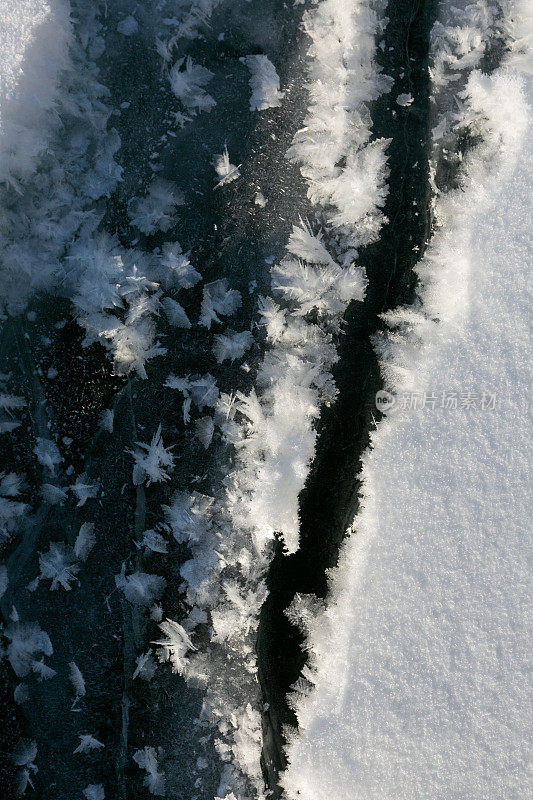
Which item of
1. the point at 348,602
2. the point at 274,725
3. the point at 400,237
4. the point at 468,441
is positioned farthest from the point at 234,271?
the point at 274,725

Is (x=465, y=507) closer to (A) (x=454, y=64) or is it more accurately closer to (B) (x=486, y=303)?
(B) (x=486, y=303)

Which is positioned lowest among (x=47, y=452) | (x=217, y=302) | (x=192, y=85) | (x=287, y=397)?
(x=47, y=452)

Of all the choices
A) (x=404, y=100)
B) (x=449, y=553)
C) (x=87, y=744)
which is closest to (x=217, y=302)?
(x=404, y=100)

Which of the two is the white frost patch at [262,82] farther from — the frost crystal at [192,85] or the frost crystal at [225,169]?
the frost crystal at [225,169]

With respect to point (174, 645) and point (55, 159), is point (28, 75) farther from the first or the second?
point (174, 645)

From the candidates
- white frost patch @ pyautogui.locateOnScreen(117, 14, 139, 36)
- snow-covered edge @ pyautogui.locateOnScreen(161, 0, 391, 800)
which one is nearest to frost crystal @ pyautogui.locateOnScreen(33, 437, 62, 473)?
snow-covered edge @ pyautogui.locateOnScreen(161, 0, 391, 800)

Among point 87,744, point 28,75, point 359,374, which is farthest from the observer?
point 359,374
